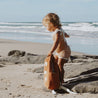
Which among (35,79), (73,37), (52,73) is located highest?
(52,73)

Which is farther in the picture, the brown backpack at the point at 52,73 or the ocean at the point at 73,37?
the ocean at the point at 73,37

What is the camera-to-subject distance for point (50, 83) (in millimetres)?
4711

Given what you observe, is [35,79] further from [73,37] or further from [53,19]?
[73,37]

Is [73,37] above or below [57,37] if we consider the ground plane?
below

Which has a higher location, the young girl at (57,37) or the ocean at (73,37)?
the young girl at (57,37)

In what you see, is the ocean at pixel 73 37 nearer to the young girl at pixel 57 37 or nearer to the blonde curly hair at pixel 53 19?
the young girl at pixel 57 37

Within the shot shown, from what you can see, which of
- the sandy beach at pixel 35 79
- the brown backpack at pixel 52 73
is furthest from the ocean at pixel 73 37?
the brown backpack at pixel 52 73

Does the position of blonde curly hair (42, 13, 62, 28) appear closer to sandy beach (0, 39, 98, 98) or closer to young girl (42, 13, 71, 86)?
young girl (42, 13, 71, 86)

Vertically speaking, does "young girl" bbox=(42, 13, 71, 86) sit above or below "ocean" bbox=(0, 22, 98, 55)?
above

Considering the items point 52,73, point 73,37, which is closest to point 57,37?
point 52,73

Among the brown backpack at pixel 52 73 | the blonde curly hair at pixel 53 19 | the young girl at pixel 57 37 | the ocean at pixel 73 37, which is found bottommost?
the ocean at pixel 73 37

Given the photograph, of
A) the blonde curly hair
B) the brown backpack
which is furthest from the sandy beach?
the blonde curly hair

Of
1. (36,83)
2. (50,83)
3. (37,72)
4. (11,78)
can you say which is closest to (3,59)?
(37,72)

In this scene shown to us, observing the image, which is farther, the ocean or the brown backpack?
the ocean
